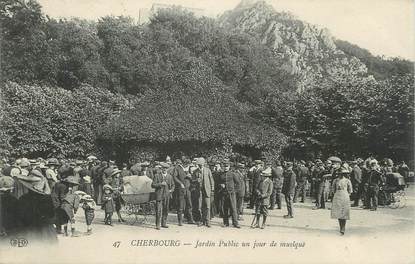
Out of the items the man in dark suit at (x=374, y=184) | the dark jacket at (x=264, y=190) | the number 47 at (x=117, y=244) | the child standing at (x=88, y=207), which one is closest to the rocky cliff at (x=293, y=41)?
the man in dark suit at (x=374, y=184)

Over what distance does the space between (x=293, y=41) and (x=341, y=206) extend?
42648 millimetres

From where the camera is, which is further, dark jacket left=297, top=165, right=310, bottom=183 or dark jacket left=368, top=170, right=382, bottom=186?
dark jacket left=297, top=165, right=310, bottom=183

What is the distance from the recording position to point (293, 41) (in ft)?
174

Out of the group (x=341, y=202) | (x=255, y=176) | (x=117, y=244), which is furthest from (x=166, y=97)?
(x=117, y=244)

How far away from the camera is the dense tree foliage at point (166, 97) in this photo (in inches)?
A: 872

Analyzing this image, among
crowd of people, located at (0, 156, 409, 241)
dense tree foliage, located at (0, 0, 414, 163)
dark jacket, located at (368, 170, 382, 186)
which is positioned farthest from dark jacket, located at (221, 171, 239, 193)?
dense tree foliage, located at (0, 0, 414, 163)

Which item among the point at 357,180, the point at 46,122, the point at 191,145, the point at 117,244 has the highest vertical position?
the point at 46,122

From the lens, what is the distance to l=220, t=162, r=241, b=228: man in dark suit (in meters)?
13.6

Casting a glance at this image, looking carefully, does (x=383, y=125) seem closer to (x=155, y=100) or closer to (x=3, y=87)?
(x=155, y=100)

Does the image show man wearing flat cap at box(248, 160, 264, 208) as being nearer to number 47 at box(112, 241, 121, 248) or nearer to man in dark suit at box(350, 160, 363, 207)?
man in dark suit at box(350, 160, 363, 207)

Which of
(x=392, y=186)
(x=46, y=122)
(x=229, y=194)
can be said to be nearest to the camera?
(x=229, y=194)

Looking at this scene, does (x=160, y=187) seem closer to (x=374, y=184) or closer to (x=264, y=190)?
(x=264, y=190)

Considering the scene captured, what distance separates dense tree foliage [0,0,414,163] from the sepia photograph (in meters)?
0.09

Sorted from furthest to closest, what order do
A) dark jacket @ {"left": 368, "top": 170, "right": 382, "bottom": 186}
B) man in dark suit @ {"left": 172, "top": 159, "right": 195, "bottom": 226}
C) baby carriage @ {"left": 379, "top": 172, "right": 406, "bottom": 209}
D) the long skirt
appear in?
baby carriage @ {"left": 379, "top": 172, "right": 406, "bottom": 209} < dark jacket @ {"left": 368, "top": 170, "right": 382, "bottom": 186} < man in dark suit @ {"left": 172, "top": 159, "right": 195, "bottom": 226} < the long skirt
